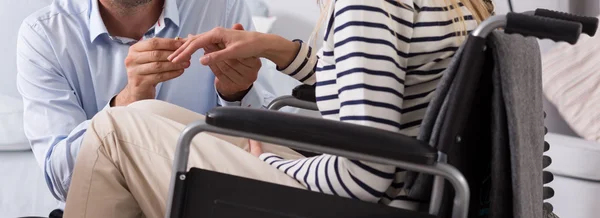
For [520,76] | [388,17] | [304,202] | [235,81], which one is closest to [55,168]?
[235,81]

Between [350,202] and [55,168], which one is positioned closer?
[350,202]

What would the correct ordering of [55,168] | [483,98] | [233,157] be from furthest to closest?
[55,168] → [233,157] → [483,98]

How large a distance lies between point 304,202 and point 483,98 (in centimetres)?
27

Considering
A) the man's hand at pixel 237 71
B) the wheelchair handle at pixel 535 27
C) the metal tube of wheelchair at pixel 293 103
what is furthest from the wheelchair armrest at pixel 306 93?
the wheelchair handle at pixel 535 27

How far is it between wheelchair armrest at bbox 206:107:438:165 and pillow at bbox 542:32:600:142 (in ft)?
4.78

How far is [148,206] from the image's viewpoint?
4.17ft

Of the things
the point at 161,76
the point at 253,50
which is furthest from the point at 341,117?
the point at 161,76

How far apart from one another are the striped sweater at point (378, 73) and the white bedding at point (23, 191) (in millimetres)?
1079

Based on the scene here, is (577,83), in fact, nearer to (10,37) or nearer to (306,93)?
(306,93)

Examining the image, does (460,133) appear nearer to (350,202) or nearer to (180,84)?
(350,202)

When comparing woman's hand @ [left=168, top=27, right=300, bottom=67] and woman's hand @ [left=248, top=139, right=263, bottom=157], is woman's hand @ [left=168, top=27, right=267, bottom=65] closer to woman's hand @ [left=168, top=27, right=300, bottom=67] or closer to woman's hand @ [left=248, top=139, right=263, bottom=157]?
woman's hand @ [left=168, top=27, right=300, bottom=67]

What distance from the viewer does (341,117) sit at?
1065mm

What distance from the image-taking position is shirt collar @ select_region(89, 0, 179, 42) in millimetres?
1927

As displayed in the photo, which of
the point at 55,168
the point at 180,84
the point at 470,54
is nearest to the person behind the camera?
the point at 470,54
